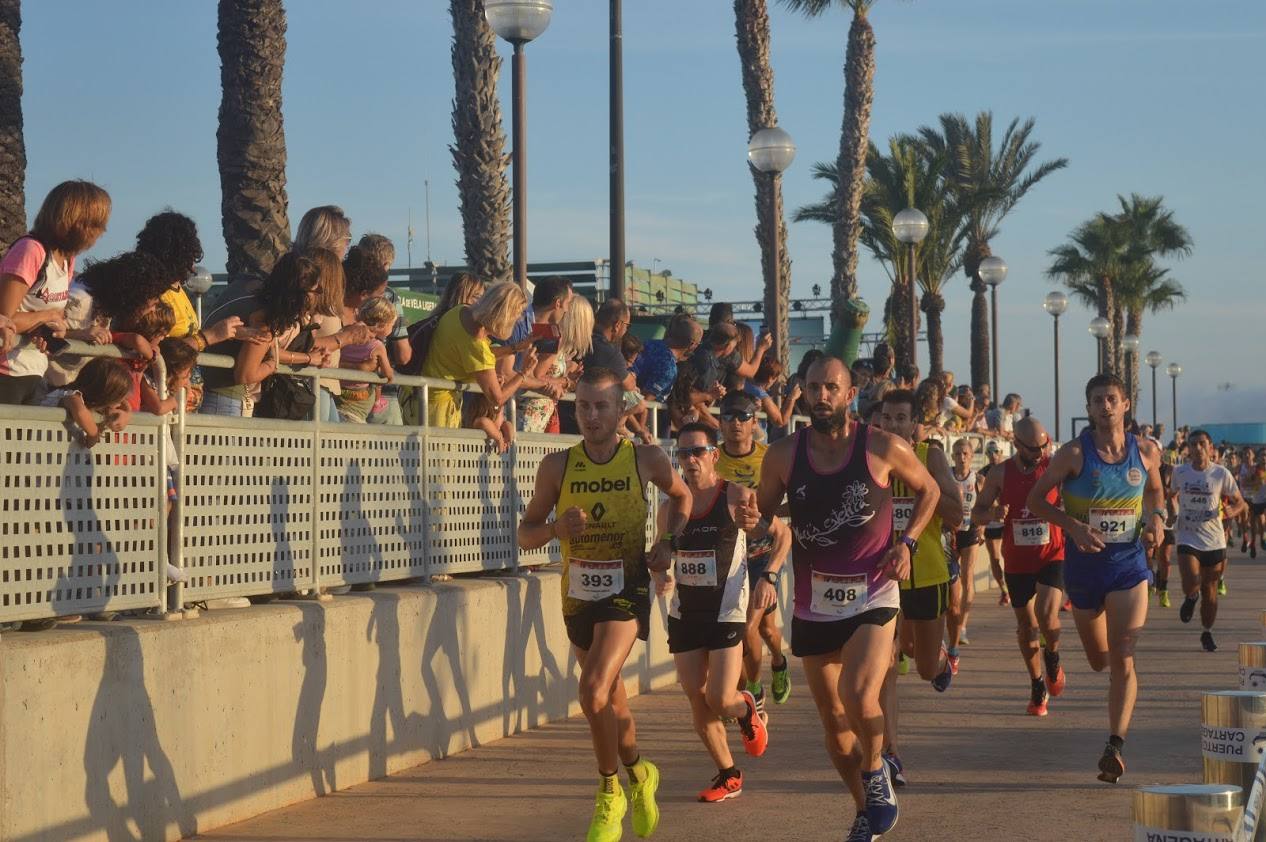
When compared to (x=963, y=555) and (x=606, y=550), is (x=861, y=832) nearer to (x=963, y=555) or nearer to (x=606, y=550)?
(x=606, y=550)

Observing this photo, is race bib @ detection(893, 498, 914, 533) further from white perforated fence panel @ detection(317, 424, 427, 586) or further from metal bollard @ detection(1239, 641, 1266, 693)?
metal bollard @ detection(1239, 641, 1266, 693)

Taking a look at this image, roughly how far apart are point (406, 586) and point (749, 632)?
235 centimetres

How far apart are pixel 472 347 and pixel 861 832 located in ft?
14.8

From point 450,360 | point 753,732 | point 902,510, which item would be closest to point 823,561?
point 753,732

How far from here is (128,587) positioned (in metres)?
7.88

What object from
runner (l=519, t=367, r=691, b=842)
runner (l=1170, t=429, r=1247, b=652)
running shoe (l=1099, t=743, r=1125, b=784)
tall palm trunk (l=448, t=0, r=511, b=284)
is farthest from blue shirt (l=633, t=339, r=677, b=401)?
runner (l=1170, t=429, r=1247, b=652)

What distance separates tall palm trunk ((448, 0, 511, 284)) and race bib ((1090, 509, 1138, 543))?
8.43 meters

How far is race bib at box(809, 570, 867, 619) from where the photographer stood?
7887 mm

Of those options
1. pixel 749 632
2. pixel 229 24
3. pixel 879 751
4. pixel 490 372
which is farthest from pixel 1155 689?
pixel 229 24

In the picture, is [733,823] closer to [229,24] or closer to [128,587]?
[128,587]

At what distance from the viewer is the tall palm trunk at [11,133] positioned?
11289 millimetres

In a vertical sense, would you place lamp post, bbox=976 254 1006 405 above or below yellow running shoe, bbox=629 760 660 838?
above

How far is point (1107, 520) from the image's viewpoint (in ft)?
34.0

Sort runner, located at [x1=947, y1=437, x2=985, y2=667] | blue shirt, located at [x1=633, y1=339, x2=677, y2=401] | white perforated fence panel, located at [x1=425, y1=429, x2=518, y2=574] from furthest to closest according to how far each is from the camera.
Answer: runner, located at [x1=947, y1=437, x2=985, y2=667] → blue shirt, located at [x1=633, y1=339, x2=677, y2=401] → white perforated fence panel, located at [x1=425, y1=429, x2=518, y2=574]
